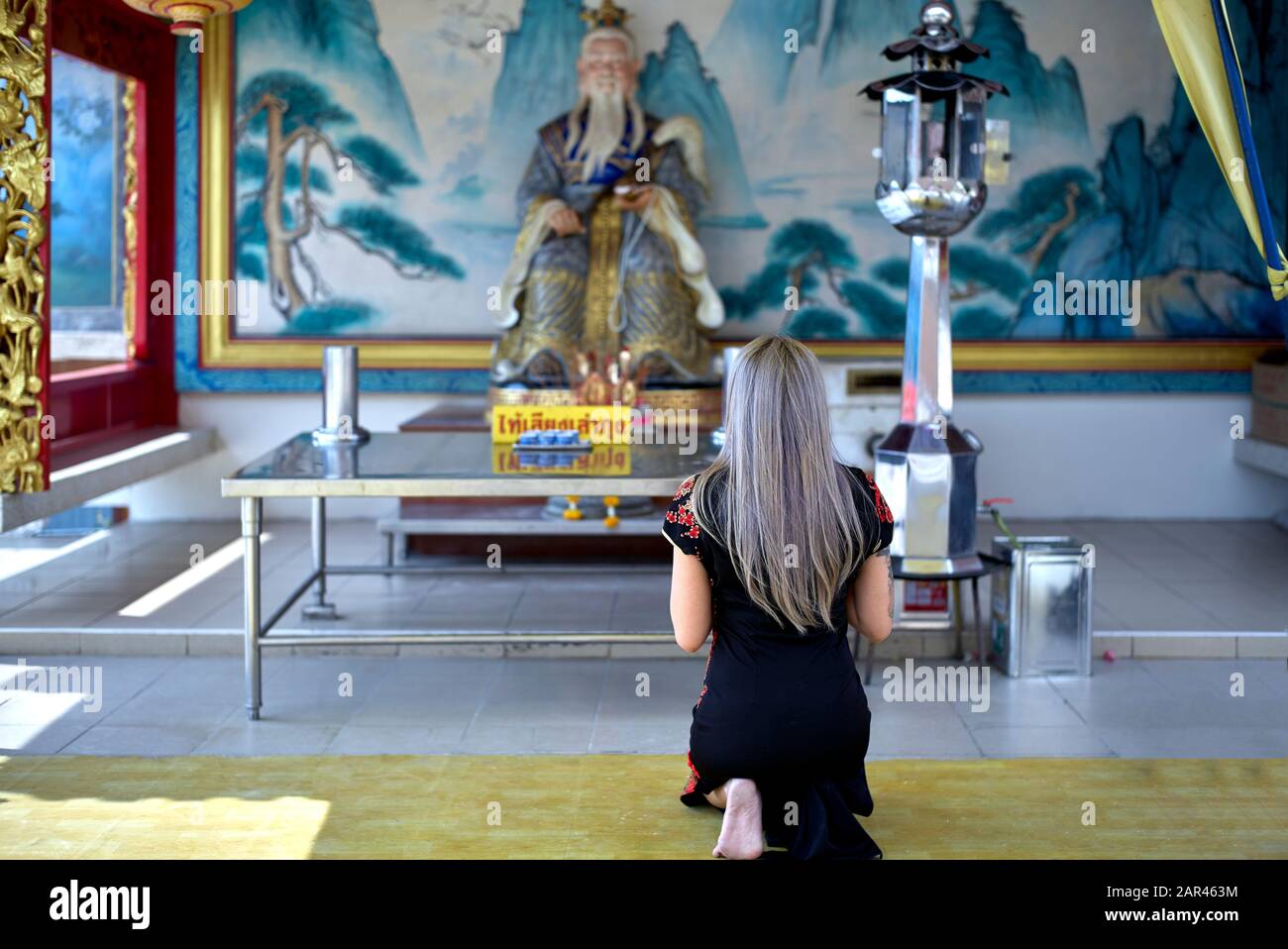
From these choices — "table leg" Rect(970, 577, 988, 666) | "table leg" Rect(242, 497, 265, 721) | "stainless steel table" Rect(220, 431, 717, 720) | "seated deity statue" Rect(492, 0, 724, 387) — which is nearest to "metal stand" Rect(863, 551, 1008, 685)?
"table leg" Rect(970, 577, 988, 666)

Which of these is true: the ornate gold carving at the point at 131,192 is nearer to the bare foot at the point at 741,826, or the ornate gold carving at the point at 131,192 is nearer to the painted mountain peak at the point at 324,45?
the painted mountain peak at the point at 324,45


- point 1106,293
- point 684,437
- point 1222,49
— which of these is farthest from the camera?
point 1106,293

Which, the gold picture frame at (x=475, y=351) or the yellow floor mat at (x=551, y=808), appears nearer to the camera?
the yellow floor mat at (x=551, y=808)

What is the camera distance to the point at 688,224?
26.8 ft

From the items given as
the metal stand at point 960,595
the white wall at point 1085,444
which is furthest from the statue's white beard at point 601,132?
the metal stand at point 960,595

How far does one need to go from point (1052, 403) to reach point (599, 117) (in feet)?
9.75

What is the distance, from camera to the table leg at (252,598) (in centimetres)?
485

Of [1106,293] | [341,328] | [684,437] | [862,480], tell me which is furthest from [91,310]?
[862,480]

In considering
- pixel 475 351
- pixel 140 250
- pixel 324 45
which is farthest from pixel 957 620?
pixel 140 250

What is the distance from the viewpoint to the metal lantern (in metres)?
5.38

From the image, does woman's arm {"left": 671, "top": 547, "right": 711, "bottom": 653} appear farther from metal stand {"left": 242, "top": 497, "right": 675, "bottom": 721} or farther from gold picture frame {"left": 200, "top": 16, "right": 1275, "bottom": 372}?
gold picture frame {"left": 200, "top": 16, "right": 1275, "bottom": 372}

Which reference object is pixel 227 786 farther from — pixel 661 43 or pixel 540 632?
pixel 661 43

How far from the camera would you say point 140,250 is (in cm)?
840

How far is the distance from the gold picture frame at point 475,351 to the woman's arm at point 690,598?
16.9ft
